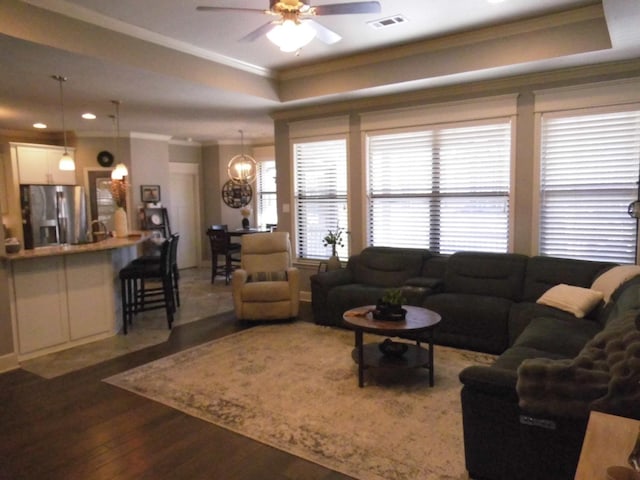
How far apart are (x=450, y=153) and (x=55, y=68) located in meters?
3.99

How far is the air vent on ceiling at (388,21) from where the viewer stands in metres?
3.72

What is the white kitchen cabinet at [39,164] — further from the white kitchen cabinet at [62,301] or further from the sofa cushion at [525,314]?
the sofa cushion at [525,314]

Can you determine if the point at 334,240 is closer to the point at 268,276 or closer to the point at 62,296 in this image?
the point at 268,276

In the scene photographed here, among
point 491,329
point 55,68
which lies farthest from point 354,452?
point 55,68

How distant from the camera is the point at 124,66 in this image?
3.81m

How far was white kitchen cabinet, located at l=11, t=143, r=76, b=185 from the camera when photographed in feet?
22.7

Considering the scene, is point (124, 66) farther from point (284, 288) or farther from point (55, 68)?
point (284, 288)

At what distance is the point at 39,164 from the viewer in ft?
23.4

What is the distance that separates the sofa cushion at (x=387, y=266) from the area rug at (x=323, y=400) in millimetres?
909

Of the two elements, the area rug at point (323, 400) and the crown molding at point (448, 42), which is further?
the crown molding at point (448, 42)

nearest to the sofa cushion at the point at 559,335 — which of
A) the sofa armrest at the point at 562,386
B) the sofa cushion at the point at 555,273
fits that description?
the sofa cushion at the point at 555,273

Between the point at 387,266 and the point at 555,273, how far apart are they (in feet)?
5.70

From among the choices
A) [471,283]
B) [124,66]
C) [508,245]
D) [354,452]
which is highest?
[124,66]

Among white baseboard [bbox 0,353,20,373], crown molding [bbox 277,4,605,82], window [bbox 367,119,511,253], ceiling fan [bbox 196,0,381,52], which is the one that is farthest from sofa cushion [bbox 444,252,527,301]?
white baseboard [bbox 0,353,20,373]
